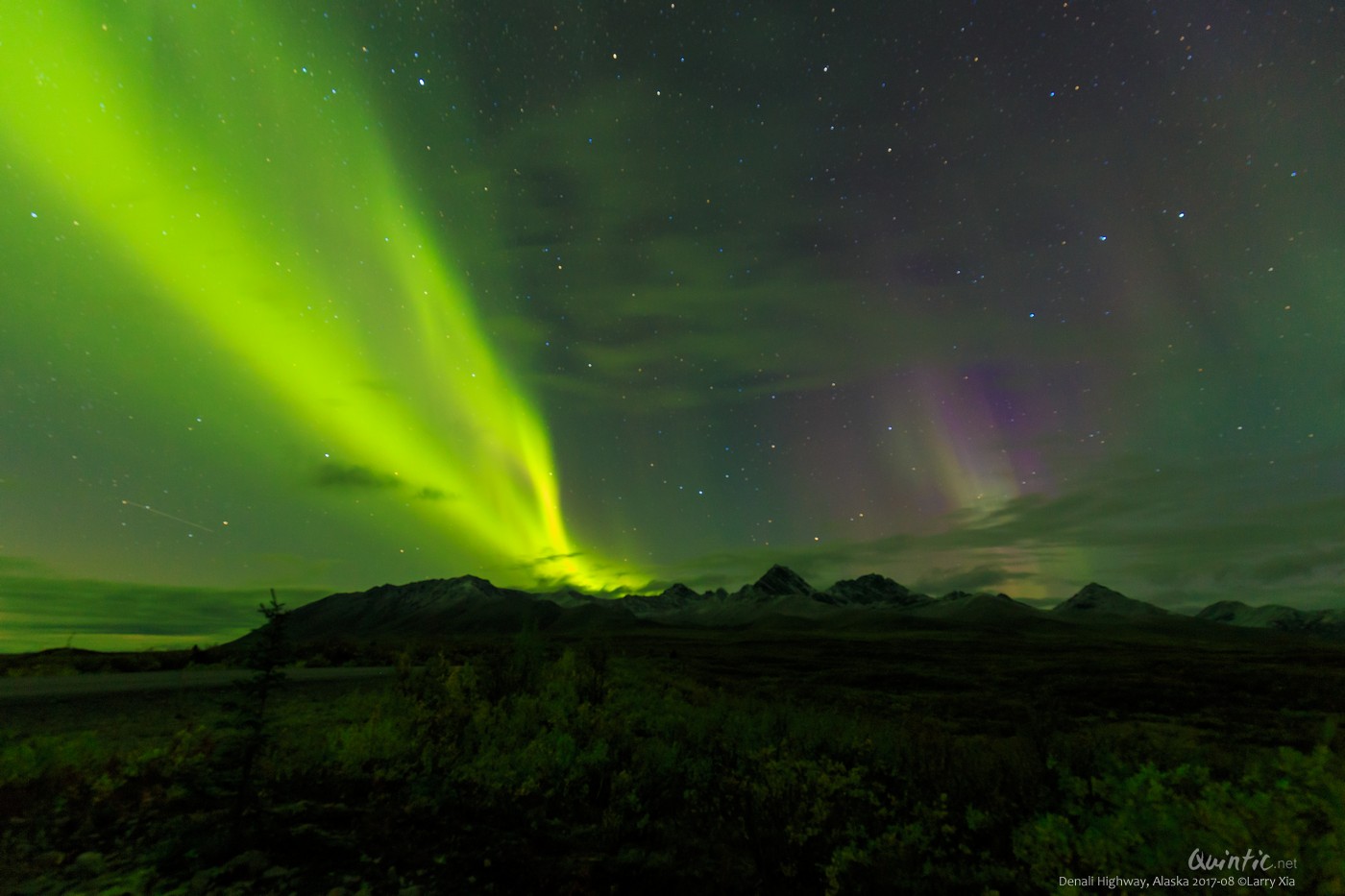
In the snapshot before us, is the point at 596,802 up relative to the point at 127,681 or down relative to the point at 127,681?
→ down

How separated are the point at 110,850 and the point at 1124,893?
9.20 m

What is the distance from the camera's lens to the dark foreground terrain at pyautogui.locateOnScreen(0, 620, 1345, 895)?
4688 millimetres

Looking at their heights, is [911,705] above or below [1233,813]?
below

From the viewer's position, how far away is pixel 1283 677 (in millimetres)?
48062

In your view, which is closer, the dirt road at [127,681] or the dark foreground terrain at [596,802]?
the dark foreground terrain at [596,802]

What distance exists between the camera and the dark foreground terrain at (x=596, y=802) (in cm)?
469

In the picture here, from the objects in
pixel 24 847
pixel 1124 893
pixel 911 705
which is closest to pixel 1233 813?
pixel 1124 893

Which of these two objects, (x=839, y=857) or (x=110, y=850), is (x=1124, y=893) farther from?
(x=110, y=850)

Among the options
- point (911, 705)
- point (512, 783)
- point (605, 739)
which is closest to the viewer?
point (512, 783)

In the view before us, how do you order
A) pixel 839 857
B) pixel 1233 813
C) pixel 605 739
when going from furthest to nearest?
pixel 605 739
pixel 839 857
pixel 1233 813

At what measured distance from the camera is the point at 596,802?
816cm

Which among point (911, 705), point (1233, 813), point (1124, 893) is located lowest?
point (911, 705)

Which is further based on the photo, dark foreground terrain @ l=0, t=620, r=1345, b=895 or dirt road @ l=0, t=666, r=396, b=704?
dirt road @ l=0, t=666, r=396, b=704

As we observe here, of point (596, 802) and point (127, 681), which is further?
point (127, 681)
